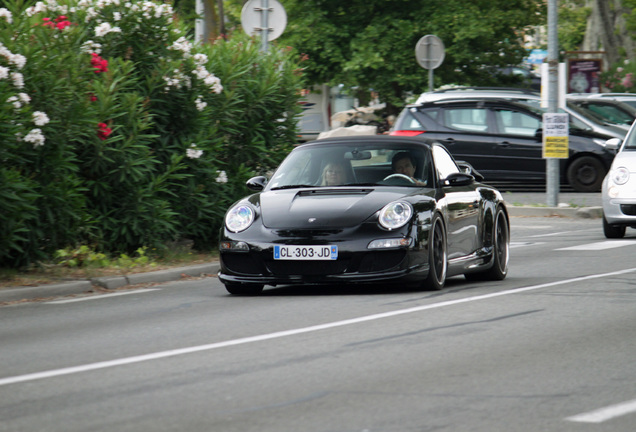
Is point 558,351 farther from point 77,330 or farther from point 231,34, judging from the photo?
point 231,34

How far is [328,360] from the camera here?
283 inches

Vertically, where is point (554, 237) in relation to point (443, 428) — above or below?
below

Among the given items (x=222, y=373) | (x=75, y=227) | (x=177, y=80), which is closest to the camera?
(x=222, y=373)

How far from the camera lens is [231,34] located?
15953mm

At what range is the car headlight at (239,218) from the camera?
10.6 metres

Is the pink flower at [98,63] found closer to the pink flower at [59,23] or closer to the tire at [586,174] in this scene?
the pink flower at [59,23]

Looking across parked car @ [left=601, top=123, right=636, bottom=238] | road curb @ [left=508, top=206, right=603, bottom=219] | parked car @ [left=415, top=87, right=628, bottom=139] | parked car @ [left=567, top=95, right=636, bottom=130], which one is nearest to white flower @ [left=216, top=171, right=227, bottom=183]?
parked car @ [left=601, top=123, right=636, bottom=238]

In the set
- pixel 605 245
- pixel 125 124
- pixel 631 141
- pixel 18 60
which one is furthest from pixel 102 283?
pixel 631 141

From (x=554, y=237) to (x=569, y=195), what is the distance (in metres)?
6.93

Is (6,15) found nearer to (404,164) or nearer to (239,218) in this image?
(239,218)

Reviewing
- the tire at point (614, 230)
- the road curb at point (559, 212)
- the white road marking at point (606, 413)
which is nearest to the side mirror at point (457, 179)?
the white road marking at point (606, 413)

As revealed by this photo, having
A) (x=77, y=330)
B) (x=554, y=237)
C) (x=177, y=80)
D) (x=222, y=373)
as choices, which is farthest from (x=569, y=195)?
(x=222, y=373)

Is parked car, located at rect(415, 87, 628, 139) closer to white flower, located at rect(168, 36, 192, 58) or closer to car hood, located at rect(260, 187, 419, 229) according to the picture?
white flower, located at rect(168, 36, 192, 58)

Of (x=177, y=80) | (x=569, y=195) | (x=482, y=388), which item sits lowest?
(x=569, y=195)
